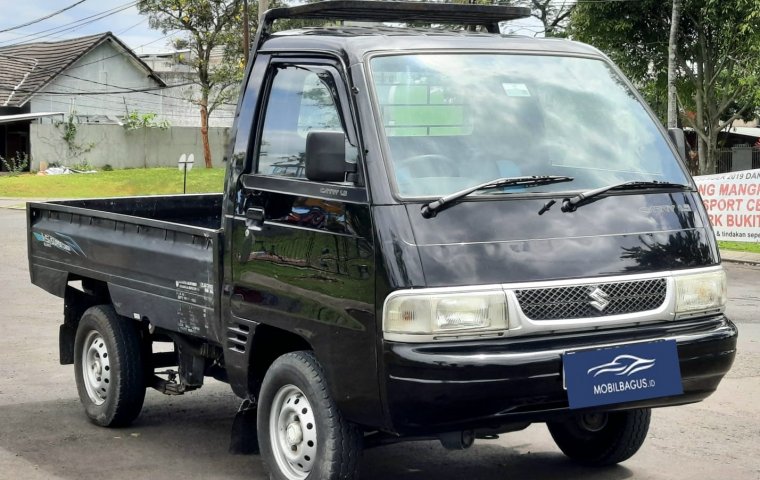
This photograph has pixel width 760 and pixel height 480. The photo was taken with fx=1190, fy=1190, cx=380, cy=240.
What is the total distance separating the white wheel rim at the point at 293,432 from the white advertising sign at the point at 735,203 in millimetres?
16329

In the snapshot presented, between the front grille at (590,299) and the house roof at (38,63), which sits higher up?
the house roof at (38,63)

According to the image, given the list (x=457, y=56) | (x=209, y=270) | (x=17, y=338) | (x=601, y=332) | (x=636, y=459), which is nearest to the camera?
(x=601, y=332)

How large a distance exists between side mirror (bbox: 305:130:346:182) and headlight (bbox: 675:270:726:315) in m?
1.49

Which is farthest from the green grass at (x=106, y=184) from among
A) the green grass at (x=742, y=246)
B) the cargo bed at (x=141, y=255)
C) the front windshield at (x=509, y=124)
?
the front windshield at (x=509, y=124)

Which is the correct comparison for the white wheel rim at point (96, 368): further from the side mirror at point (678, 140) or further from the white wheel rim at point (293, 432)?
the side mirror at point (678, 140)

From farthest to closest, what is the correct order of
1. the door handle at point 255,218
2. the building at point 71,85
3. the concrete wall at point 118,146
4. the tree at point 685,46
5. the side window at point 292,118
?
the building at point 71,85, the concrete wall at point 118,146, the tree at point 685,46, the door handle at point 255,218, the side window at point 292,118

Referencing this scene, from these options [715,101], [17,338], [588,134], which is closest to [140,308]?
[588,134]

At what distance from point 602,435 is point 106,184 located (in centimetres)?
3943

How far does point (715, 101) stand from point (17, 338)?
31.2 m

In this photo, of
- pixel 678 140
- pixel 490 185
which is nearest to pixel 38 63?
pixel 678 140

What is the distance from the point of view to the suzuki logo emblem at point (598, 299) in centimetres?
477

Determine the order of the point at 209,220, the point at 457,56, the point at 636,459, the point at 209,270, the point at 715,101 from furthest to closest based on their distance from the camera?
the point at 715,101, the point at 209,220, the point at 636,459, the point at 209,270, the point at 457,56

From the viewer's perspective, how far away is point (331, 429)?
16.0 ft

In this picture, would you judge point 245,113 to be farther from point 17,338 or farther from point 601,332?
point 17,338
